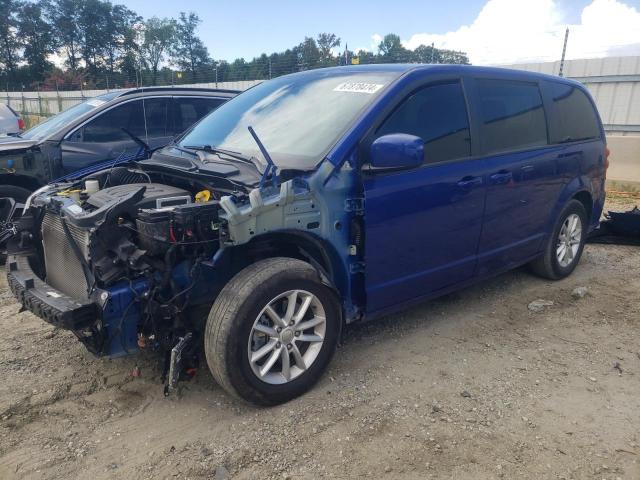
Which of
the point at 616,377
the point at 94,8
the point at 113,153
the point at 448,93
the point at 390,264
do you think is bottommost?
the point at 616,377

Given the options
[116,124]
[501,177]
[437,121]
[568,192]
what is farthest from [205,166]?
[116,124]

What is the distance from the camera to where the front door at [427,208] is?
327 cm

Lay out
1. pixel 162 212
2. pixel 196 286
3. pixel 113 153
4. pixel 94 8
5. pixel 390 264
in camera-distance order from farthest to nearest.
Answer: pixel 94 8
pixel 113 153
pixel 390 264
pixel 196 286
pixel 162 212

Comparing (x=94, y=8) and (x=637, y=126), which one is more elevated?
(x=94, y=8)

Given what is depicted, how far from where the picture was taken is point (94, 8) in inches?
2653

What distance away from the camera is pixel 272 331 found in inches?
115

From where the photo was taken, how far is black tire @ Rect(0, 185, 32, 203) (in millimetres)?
5656

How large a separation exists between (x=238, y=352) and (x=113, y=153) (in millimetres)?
4528

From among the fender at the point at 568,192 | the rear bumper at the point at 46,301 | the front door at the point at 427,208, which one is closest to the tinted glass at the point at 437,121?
the front door at the point at 427,208

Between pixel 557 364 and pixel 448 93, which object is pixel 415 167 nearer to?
pixel 448 93

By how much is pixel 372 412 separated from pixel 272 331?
75cm

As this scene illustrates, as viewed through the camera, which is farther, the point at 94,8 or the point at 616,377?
the point at 94,8

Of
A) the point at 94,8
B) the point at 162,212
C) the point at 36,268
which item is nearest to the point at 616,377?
the point at 162,212

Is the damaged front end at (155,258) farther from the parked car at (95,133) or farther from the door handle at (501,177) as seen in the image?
the parked car at (95,133)
